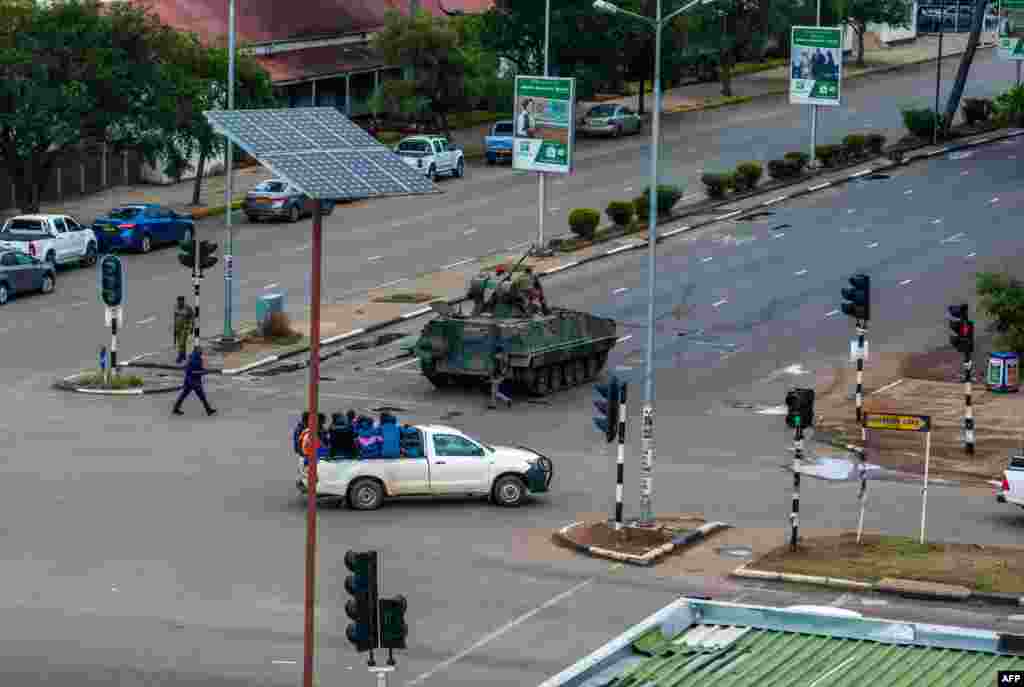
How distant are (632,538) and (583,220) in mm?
29986

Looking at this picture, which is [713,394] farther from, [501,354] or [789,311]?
[789,311]

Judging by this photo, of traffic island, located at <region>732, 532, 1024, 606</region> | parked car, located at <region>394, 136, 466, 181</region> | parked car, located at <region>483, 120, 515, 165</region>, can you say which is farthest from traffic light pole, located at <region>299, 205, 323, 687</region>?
parked car, located at <region>483, 120, 515, 165</region>

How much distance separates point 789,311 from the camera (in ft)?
181

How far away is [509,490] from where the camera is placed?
35781mm

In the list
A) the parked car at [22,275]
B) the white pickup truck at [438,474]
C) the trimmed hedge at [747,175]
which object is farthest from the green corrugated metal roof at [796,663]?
the trimmed hedge at [747,175]

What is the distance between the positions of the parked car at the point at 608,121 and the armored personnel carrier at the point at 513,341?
33.6 m

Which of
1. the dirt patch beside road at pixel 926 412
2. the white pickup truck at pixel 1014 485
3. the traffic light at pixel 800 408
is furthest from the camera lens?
the dirt patch beside road at pixel 926 412

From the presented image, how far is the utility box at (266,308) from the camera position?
5022 centimetres

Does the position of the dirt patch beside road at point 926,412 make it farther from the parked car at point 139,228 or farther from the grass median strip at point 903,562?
the parked car at point 139,228

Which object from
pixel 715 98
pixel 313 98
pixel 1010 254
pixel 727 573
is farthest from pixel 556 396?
pixel 715 98

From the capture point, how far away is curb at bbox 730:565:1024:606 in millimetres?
29797

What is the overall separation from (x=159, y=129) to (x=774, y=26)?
37278 mm

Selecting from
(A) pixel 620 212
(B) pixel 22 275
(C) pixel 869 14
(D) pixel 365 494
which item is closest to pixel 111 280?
(B) pixel 22 275

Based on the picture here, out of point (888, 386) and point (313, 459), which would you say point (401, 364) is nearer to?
point (888, 386)
